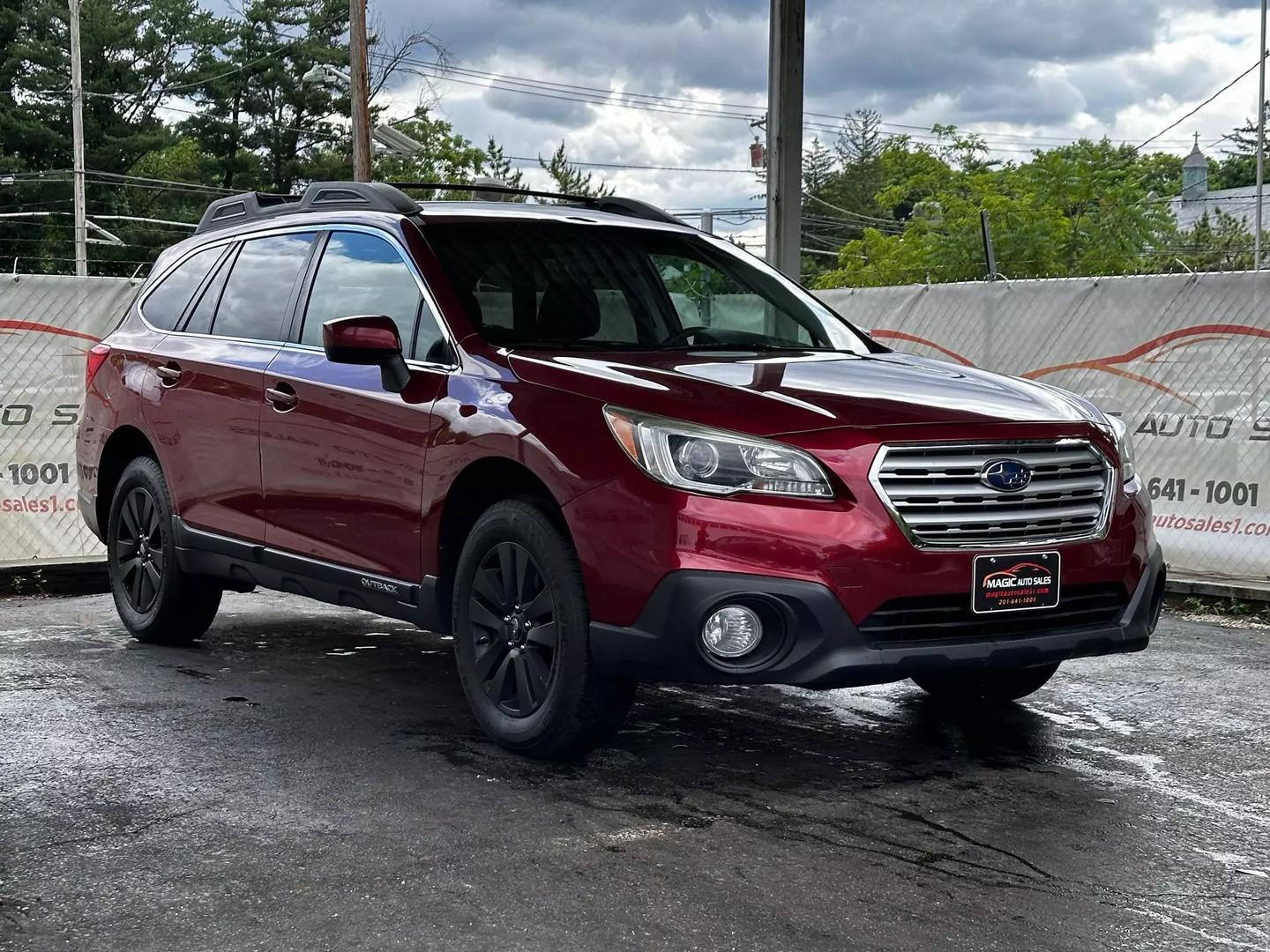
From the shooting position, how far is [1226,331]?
9422 mm

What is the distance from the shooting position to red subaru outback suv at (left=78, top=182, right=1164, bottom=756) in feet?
15.8

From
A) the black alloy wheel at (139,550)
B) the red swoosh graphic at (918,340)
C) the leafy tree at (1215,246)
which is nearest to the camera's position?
the black alloy wheel at (139,550)

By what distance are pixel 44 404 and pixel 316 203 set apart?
13.3 feet

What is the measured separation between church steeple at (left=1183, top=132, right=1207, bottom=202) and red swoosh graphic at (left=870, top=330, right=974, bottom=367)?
305 ft

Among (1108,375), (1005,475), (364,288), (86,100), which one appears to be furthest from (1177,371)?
(86,100)

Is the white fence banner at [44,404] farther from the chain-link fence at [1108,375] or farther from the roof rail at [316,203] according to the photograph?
the roof rail at [316,203]

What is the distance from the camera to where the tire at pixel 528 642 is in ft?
16.7

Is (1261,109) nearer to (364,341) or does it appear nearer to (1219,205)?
(1219,205)

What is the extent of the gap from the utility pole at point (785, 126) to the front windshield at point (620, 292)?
4283mm

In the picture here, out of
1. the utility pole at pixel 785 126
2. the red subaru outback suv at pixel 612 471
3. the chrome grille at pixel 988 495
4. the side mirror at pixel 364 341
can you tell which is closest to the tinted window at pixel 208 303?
the red subaru outback suv at pixel 612 471

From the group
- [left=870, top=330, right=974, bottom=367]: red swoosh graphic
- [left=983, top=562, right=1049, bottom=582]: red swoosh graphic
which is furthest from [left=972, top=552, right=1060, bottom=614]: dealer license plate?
[left=870, top=330, right=974, bottom=367]: red swoosh graphic

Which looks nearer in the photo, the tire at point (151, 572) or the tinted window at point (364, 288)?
the tinted window at point (364, 288)

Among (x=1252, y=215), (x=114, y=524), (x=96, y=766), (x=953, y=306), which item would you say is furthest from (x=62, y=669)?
(x=1252, y=215)

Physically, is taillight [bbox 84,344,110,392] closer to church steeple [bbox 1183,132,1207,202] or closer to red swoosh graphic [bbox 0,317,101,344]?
red swoosh graphic [bbox 0,317,101,344]
